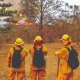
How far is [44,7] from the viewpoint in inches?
1544

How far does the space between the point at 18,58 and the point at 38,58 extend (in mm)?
630

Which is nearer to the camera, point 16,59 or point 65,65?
point 65,65

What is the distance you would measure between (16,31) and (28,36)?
1269 mm

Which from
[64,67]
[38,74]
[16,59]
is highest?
[16,59]

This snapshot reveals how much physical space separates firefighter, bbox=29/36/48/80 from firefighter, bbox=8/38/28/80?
0.98ft

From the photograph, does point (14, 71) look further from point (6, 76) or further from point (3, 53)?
point (3, 53)

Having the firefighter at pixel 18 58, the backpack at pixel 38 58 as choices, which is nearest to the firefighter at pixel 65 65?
the backpack at pixel 38 58

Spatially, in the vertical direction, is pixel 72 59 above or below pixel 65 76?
above

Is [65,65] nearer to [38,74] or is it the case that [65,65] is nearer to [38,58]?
[38,58]

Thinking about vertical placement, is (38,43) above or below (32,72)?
above

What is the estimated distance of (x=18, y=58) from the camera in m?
14.3

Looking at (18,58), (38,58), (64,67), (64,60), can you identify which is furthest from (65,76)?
(18,58)

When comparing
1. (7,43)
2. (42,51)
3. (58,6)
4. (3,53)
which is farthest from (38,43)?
(58,6)

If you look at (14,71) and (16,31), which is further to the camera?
(16,31)
